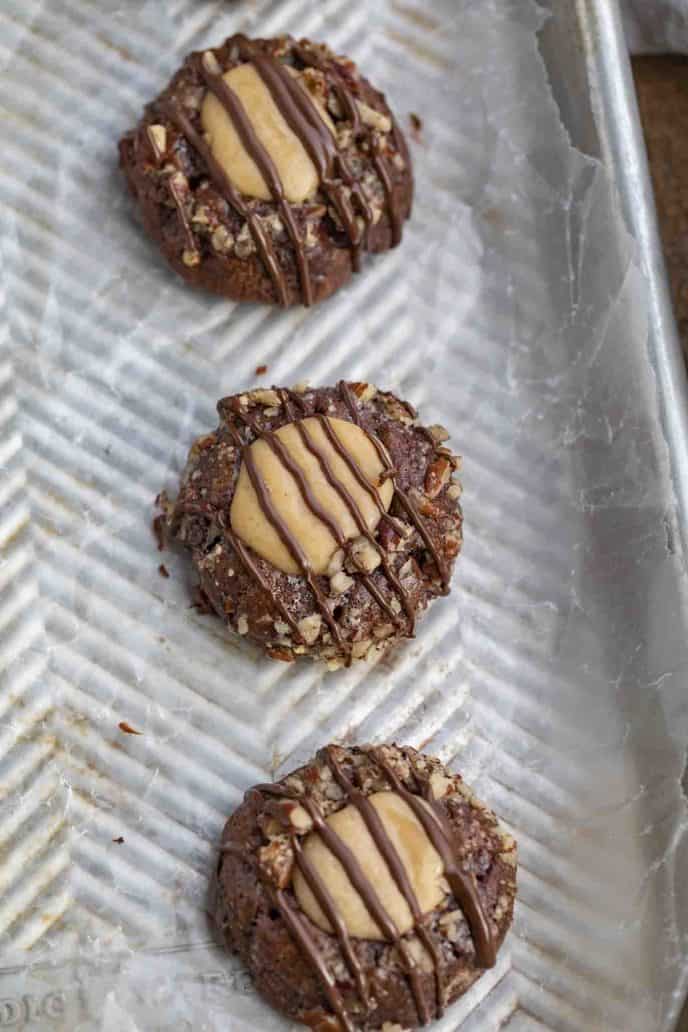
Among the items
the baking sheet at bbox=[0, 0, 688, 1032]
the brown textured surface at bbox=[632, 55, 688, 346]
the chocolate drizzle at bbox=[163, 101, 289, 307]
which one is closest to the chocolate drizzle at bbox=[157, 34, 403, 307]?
the chocolate drizzle at bbox=[163, 101, 289, 307]

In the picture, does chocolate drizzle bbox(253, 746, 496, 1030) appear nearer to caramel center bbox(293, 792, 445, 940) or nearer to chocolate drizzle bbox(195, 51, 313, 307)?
caramel center bbox(293, 792, 445, 940)

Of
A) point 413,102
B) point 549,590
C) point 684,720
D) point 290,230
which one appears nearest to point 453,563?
point 549,590

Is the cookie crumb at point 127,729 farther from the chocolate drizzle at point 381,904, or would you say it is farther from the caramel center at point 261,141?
the caramel center at point 261,141

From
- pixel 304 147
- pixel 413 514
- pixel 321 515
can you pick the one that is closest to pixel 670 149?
pixel 304 147

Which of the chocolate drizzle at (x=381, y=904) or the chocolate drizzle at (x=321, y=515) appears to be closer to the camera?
the chocolate drizzle at (x=381, y=904)

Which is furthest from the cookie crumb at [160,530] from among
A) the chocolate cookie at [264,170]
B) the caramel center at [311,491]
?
the chocolate cookie at [264,170]

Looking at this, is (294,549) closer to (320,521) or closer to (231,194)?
(320,521)

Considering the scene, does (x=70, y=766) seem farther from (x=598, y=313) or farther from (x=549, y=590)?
(x=598, y=313)

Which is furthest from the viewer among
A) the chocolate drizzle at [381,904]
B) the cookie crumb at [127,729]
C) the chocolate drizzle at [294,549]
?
the cookie crumb at [127,729]
